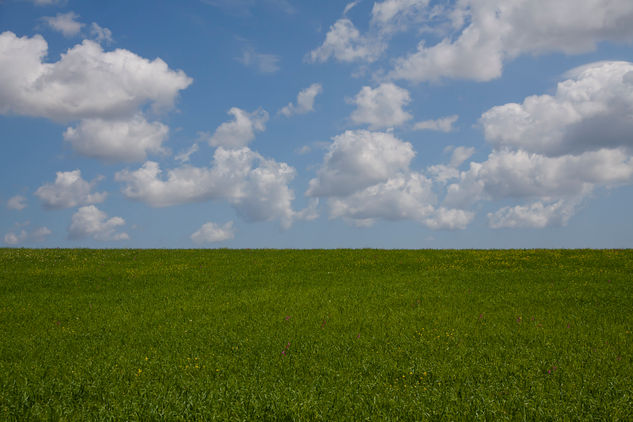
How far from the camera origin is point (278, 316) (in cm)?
1512

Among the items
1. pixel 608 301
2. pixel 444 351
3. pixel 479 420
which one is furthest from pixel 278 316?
pixel 608 301

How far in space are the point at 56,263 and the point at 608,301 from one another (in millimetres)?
33507

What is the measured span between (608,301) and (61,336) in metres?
21.5

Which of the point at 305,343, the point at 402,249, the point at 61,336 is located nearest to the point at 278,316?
the point at 305,343

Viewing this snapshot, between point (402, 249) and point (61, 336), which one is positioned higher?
point (402, 249)

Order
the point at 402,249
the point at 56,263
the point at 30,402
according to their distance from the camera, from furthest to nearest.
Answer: the point at 402,249 → the point at 56,263 → the point at 30,402

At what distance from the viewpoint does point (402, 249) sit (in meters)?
35.6

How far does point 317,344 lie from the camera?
11.6 meters

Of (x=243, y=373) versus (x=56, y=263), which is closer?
(x=243, y=373)

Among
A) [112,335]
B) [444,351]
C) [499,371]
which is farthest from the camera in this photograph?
[112,335]

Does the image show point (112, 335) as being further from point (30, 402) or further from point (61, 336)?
point (30, 402)

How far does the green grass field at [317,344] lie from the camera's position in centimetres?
763

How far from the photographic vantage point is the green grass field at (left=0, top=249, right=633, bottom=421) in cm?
763

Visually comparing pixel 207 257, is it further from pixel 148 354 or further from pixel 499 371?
pixel 499 371
